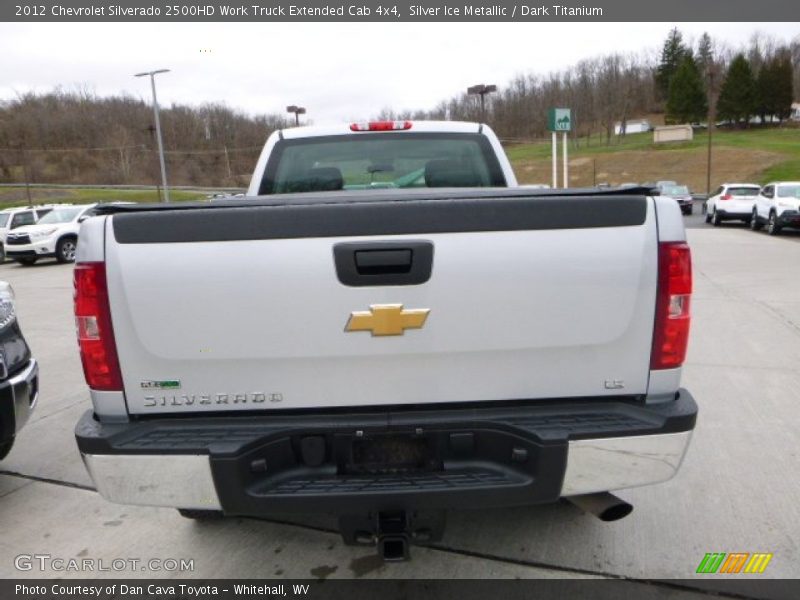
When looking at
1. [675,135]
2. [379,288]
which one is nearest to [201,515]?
[379,288]

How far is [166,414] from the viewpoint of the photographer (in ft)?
7.59

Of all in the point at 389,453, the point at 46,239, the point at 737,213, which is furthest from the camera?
the point at 737,213

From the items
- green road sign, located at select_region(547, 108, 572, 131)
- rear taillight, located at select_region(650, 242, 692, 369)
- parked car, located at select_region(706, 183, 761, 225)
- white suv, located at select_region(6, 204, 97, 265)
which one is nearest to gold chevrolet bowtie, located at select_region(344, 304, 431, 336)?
rear taillight, located at select_region(650, 242, 692, 369)

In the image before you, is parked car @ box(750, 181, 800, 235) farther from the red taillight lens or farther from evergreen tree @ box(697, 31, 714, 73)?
evergreen tree @ box(697, 31, 714, 73)

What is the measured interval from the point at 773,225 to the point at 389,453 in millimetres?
19919

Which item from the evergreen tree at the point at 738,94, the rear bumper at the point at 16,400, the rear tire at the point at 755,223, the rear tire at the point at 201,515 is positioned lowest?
the rear tire at the point at 755,223

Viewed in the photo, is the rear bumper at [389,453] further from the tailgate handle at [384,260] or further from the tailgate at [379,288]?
the tailgate handle at [384,260]

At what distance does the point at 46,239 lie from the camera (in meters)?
18.0

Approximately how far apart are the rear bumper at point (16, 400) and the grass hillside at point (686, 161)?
2193 inches

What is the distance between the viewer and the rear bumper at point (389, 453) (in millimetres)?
2188

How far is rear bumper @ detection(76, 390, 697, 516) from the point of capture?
2188 millimetres

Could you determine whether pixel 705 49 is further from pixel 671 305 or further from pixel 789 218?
pixel 671 305

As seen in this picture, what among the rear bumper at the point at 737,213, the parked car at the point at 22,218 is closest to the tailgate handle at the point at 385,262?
the parked car at the point at 22,218

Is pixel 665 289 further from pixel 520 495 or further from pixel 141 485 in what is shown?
pixel 141 485
